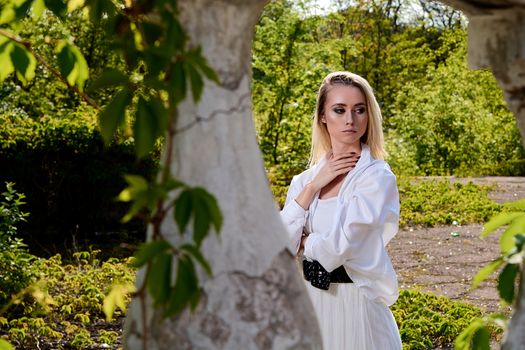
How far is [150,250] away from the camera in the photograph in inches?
47.2

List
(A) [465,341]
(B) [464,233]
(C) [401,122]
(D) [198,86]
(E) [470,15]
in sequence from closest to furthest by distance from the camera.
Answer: (D) [198,86] → (E) [470,15] → (A) [465,341] → (B) [464,233] → (C) [401,122]

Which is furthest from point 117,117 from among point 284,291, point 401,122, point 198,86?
point 401,122

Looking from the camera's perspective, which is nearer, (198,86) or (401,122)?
(198,86)

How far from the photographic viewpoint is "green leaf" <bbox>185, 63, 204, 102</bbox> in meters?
1.21

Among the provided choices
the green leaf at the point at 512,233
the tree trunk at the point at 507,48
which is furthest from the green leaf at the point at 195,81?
the green leaf at the point at 512,233

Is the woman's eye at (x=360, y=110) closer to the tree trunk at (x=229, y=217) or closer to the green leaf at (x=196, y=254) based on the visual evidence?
the tree trunk at (x=229, y=217)

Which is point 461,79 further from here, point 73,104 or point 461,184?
point 73,104

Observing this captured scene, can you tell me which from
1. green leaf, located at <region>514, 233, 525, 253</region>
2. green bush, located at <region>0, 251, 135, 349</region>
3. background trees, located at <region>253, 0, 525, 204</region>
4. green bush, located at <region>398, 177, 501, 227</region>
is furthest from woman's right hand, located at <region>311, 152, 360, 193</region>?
background trees, located at <region>253, 0, 525, 204</region>

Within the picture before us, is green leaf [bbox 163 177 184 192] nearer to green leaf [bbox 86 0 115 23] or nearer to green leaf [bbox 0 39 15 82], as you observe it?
green leaf [bbox 86 0 115 23]

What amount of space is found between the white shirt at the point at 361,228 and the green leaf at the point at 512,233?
4.22 feet

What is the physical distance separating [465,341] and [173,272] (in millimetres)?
718

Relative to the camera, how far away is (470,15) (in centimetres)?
147

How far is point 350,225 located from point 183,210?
180cm

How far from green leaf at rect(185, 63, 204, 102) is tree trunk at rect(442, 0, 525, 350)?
0.53m
